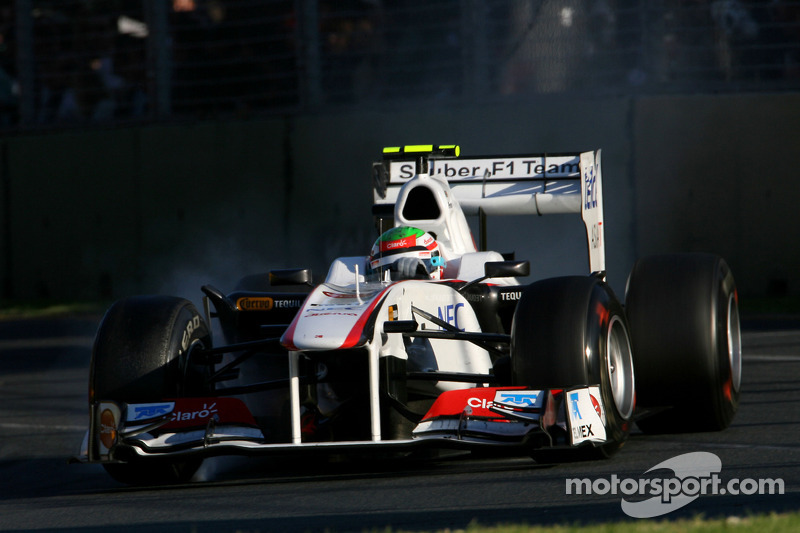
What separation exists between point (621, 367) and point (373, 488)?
69.4 inches

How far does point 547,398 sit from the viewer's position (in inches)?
239

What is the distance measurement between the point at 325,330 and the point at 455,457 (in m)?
1.22

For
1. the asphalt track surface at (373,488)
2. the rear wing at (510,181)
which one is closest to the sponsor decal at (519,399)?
the asphalt track surface at (373,488)

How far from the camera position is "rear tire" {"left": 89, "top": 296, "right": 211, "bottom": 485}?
6.48 m

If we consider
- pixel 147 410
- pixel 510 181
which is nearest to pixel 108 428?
pixel 147 410

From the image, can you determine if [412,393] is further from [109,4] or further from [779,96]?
[109,4]

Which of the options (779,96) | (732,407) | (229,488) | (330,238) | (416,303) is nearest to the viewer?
(229,488)

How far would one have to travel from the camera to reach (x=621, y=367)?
22.8 ft

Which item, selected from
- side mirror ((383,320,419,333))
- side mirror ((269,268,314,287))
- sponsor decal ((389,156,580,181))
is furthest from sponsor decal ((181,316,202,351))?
sponsor decal ((389,156,580,181))

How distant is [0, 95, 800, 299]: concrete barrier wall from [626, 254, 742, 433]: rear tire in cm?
571

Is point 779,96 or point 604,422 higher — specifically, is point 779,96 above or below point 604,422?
above

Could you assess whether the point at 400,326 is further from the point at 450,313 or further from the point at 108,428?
the point at 108,428

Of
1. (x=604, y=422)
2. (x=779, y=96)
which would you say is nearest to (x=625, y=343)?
(x=604, y=422)

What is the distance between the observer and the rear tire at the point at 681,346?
24.0 ft
